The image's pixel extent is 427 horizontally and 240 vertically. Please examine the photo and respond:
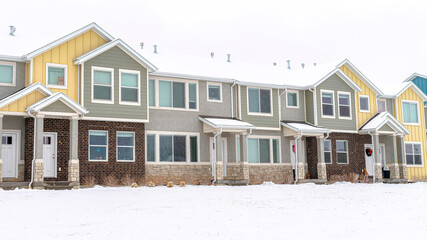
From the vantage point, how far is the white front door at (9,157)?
22.4m

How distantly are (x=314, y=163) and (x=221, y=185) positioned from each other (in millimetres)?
6775

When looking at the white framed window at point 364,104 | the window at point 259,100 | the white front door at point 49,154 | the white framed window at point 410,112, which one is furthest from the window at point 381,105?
the white front door at point 49,154

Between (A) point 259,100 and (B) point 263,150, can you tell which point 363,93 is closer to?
(A) point 259,100

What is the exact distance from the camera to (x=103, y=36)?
24.7 m

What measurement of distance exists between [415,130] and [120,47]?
20428mm

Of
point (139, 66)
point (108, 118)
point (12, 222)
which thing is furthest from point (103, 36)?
point (12, 222)

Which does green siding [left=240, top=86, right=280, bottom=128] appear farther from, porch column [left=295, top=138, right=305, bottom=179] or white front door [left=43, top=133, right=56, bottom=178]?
white front door [left=43, top=133, right=56, bottom=178]

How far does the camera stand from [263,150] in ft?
95.9

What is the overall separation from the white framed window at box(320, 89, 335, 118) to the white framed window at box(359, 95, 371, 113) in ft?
7.74

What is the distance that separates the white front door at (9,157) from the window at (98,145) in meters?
3.09

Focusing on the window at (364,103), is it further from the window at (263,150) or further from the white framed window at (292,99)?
the window at (263,150)

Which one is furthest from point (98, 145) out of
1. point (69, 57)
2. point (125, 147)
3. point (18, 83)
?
point (18, 83)

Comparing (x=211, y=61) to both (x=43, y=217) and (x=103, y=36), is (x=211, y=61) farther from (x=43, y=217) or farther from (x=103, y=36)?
(x=43, y=217)

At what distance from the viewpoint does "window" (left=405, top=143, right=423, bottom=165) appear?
34.0m
